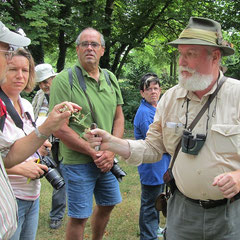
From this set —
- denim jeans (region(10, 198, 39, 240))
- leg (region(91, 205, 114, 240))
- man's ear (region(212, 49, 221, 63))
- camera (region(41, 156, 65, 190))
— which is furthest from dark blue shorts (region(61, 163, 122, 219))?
man's ear (region(212, 49, 221, 63))

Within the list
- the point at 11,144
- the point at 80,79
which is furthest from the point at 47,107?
the point at 11,144

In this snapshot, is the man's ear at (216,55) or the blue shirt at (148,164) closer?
the man's ear at (216,55)

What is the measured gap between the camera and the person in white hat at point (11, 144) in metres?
1.72

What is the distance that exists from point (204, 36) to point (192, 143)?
2.88 feet

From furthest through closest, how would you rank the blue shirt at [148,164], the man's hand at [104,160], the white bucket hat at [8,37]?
the blue shirt at [148,164] < the man's hand at [104,160] < the white bucket hat at [8,37]

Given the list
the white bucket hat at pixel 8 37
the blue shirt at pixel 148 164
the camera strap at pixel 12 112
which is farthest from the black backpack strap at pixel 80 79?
the white bucket hat at pixel 8 37

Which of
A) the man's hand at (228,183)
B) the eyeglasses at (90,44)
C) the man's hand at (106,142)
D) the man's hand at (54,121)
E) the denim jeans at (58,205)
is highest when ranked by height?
the eyeglasses at (90,44)

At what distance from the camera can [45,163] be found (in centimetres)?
279

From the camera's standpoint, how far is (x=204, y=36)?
2484 millimetres

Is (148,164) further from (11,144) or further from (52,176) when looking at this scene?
(11,144)

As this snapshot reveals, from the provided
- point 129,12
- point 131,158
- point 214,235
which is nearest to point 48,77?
point 131,158

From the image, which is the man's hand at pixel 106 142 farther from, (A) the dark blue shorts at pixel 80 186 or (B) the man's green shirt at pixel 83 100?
(A) the dark blue shorts at pixel 80 186

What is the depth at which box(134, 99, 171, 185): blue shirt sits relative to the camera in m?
3.84

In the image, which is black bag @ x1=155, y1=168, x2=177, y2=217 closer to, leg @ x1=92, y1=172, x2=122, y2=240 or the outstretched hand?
the outstretched hand
